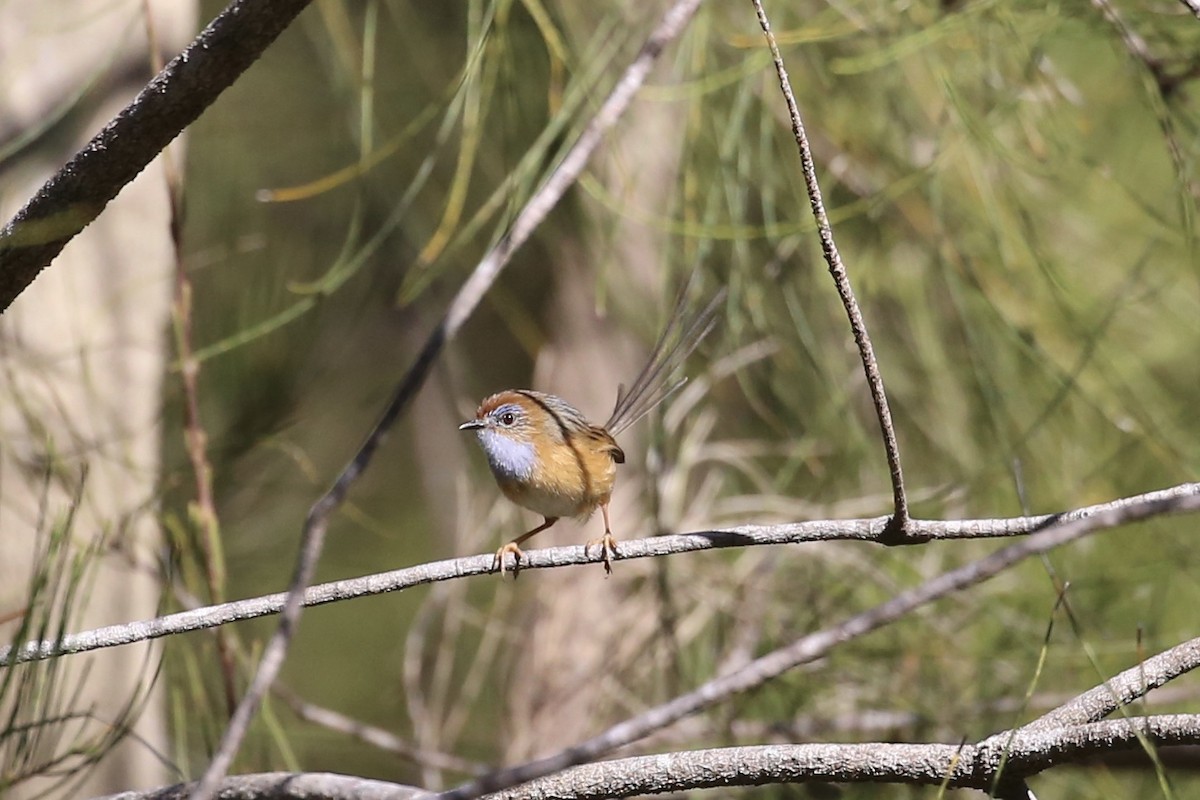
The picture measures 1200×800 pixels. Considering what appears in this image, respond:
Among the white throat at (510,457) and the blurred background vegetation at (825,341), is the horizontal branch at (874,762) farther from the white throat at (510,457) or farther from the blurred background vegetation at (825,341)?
the white throat at (510,457)

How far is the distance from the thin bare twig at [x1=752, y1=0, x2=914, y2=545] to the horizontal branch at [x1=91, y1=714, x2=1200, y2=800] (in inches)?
7.6

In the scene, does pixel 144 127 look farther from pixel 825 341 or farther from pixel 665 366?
pixel 825 341

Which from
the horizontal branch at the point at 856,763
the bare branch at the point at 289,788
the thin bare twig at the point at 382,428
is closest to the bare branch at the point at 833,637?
the thin bare twig at the point at 382,428

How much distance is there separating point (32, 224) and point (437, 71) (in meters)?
2.29

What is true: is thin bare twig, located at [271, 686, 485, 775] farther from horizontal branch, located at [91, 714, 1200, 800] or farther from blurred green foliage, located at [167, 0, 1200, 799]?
horizontal branch, located at [91, 714, 1200, 800]

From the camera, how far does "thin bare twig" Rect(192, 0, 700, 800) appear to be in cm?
75

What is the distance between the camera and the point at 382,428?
843 millimetres

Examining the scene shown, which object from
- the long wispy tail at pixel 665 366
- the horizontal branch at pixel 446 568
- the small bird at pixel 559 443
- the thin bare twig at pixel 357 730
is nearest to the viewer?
the horizontal branch at pixel 446 568

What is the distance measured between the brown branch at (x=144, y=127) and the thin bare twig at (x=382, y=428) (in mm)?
275

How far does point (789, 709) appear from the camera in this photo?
2.32 meters

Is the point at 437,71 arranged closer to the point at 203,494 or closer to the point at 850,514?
the point at 850,514

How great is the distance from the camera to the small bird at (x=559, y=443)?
6.40 ft

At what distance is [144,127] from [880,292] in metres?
1.95

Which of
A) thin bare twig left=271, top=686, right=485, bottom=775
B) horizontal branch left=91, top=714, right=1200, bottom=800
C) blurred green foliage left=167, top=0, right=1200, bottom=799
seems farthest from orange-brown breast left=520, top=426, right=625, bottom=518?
horizontal branch left=91, top=714, right=1200, bottom=800
